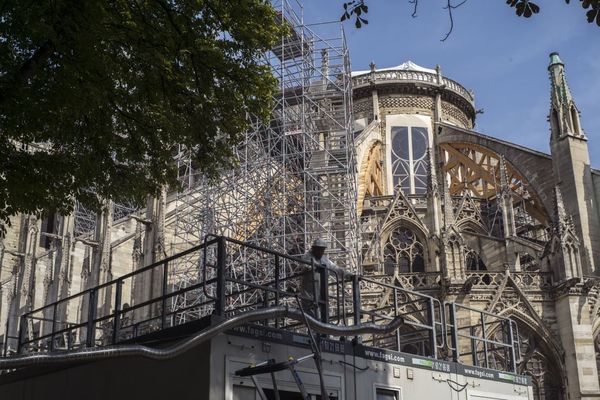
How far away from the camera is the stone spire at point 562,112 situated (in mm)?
31706

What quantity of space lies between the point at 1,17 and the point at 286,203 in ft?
65.3

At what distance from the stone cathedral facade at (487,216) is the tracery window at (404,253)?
0.04 meters

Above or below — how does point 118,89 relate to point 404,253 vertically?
below

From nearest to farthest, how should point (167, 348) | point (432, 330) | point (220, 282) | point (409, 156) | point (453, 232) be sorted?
point (167, 348) < point (220, 282) < point (432, 330) < point (453, 232) < point (409, 156)

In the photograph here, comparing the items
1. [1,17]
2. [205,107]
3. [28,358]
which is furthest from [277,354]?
[1,17]

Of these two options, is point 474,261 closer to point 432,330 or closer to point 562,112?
point 562,112

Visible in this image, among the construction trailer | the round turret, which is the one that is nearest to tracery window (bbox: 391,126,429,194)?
the round turret

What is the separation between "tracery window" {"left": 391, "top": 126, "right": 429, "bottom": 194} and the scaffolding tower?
9250 millimetres

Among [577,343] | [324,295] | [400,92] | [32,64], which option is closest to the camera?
[324,295]

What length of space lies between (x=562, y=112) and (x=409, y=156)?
1126 cm

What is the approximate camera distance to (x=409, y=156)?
4197 cm

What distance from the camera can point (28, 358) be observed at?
7160mm

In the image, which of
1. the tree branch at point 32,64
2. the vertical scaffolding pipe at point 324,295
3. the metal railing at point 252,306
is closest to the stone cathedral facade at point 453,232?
the metal railing at point 252,306

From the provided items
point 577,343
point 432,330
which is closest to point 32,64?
point 432,330
